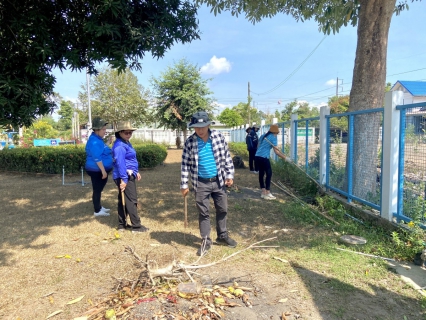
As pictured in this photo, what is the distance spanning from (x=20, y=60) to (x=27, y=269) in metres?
2.66

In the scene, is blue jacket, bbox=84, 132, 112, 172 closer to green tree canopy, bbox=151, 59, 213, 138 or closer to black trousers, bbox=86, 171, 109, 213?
black trousers, bbox=86, 171, 109, 213

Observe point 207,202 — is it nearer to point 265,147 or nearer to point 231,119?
point 265,147

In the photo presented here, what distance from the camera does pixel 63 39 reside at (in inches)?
181

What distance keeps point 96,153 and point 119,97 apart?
71.7 ft

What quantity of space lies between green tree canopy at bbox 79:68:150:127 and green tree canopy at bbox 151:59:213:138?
2.54 m

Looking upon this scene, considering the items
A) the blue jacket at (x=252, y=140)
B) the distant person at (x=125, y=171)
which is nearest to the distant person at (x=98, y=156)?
the distant person at (x=125, y=171)

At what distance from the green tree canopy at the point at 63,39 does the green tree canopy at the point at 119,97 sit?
21476 mm

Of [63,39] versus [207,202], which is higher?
[63,39]

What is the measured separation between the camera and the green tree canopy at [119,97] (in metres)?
25.7

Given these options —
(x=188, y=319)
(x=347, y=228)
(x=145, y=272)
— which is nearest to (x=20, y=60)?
A: (x=145, y=272)

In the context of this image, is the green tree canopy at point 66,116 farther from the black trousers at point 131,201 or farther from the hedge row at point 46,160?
the black trousers at point 131,201

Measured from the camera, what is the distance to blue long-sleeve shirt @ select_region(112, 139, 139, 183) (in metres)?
4.73

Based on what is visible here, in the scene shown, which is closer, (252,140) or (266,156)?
(266,156)

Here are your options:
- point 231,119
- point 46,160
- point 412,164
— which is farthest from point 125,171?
point 231,119
